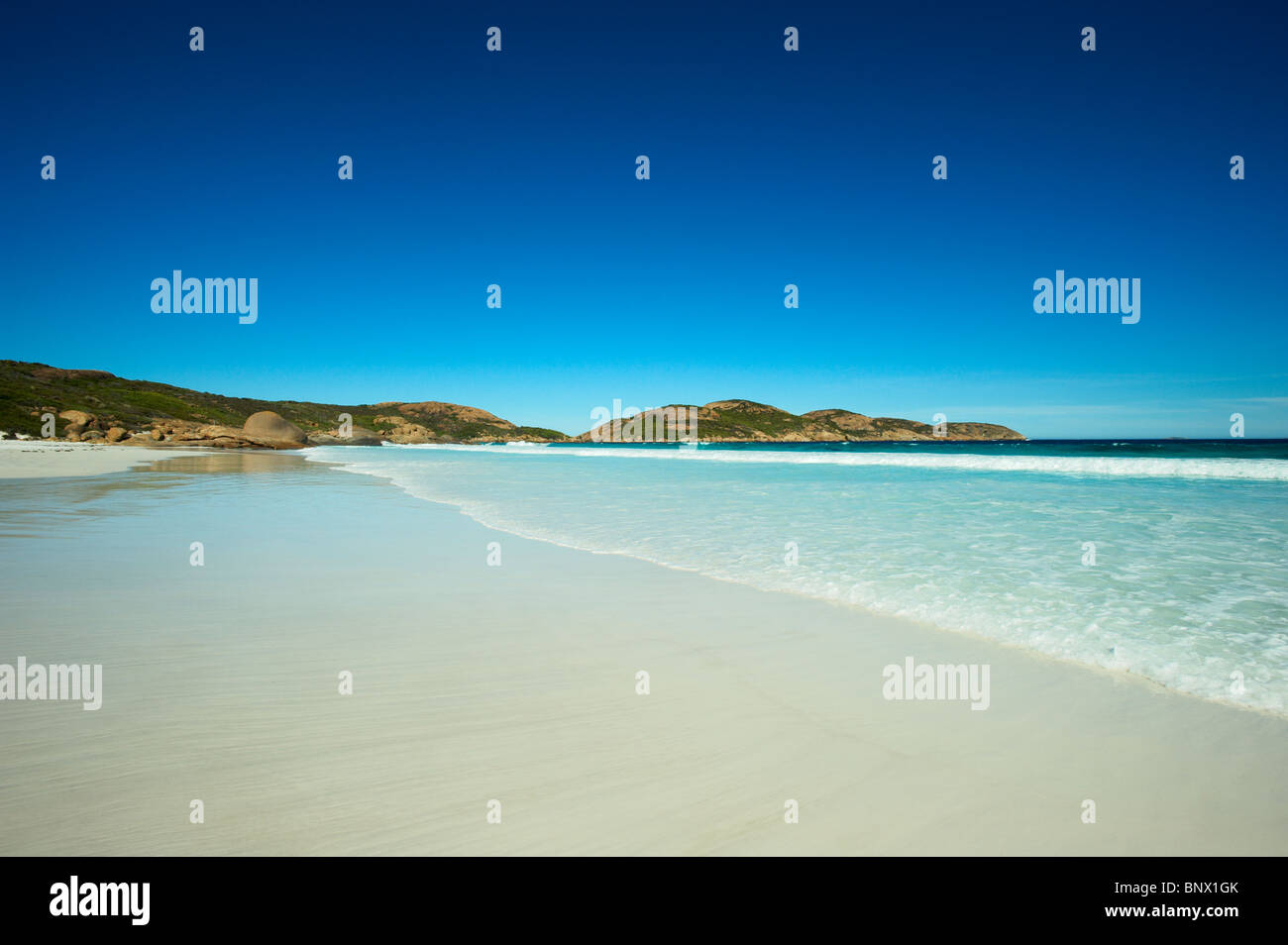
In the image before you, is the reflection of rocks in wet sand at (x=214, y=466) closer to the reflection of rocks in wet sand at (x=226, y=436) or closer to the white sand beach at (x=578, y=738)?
the white sand beach at (x=578, y=738)

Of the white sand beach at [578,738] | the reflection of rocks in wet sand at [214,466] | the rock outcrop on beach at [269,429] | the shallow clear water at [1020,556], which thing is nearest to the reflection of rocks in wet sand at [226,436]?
the rock outcrop on beach at [269,429]

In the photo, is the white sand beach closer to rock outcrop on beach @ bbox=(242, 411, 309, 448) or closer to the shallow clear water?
the shallow clear water

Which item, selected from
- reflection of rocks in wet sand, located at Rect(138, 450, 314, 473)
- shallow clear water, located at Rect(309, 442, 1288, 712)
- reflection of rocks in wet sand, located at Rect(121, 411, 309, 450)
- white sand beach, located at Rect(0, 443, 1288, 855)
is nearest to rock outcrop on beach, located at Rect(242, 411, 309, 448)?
reflection of rocks in wet sand, located at Rect(121, 411, 309, 450)

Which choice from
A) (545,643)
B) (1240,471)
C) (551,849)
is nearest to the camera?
(551,849)

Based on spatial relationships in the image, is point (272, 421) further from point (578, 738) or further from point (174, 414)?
point (578, 738)

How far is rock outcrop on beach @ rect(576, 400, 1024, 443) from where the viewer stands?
502 feet

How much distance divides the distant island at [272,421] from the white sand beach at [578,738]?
7137cm

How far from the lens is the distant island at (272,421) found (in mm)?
65875

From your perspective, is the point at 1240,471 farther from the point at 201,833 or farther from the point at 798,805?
the point at 201,833

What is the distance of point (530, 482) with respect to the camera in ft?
77.2

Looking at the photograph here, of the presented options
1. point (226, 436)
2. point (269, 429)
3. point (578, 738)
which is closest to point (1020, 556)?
point (578, 738)

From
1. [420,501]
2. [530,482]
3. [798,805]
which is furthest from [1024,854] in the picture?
[530,482]
